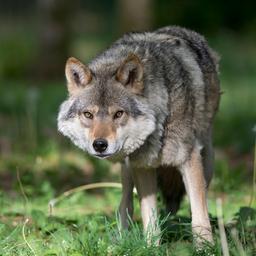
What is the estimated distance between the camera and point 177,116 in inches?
243

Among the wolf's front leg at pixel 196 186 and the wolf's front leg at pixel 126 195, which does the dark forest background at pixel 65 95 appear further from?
the wolf's front leg at pixel 126 195

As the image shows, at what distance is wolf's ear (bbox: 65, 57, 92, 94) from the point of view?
5.98 meters

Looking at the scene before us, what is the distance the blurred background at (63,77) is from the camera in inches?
351

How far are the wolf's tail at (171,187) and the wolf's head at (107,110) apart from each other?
942 mm

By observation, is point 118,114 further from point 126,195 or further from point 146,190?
point 126,195

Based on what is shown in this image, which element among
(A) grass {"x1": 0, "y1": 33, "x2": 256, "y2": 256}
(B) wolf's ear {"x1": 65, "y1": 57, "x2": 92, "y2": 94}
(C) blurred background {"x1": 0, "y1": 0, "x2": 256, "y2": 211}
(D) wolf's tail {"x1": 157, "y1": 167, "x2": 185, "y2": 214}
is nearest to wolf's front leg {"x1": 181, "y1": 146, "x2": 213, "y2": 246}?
(A) grass {"x1": 0, "y1": 33, "x2": 256, "y2": 256}

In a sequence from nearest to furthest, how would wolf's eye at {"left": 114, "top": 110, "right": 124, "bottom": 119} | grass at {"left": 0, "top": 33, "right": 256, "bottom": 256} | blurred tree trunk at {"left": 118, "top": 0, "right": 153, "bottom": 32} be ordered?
grass at {"left": 0, "top": 33, "right": 256, "bottom": 256}, wolf's eye at {"left": 114, "top": 110, "right": 124, "bottom": 119}, blurred tree trunk at {"left": 118, "top": 0, "right": 153, "bottom": 32}

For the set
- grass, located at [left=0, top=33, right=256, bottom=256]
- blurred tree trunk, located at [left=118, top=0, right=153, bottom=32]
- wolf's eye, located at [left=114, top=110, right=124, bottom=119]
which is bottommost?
grass, located at [left=0, top=33, right=256, bottom=256]

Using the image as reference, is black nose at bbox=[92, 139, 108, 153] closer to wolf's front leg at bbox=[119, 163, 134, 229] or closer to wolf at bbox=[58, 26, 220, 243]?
wolf at bbox=[58, 26, 220, 243]

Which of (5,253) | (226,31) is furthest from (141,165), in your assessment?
(226,31)

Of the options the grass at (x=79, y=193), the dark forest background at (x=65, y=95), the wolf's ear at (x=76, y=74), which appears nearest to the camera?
the grass at (x=79, y=193)

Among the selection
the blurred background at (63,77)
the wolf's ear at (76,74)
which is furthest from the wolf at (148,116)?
the blurred background at (63,77)

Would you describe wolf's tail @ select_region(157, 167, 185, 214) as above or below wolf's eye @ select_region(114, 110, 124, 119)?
below

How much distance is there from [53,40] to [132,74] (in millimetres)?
12471
